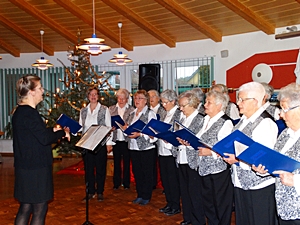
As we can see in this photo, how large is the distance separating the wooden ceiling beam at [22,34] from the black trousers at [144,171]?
555 cm

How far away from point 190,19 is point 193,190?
14.6 feet

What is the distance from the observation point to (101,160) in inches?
211

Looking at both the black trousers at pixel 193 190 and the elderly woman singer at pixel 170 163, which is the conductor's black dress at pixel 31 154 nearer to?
the black trousers at pixel 193 190

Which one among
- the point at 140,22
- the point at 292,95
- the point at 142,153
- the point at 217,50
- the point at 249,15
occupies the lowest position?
the point at 142,153

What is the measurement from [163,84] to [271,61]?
300 centimetres

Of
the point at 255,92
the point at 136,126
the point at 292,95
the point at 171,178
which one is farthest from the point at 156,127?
the point at 292,95

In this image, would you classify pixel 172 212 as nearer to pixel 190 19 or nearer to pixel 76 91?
pixel 76 91

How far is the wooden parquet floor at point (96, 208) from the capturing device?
4.55 metres

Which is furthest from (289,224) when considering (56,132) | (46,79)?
(46,79)

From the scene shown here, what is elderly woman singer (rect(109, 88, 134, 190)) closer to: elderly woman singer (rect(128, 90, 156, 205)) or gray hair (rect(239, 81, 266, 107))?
elderly woman singer (rect(128, 90, 156, 205))

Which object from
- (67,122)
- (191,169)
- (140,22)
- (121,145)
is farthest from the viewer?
(140,22)

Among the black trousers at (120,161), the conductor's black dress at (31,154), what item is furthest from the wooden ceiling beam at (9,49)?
the conductor's black dress at (31,154)

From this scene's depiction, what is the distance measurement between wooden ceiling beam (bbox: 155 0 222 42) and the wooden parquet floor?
3.33 m

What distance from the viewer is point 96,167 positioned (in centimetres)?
539
